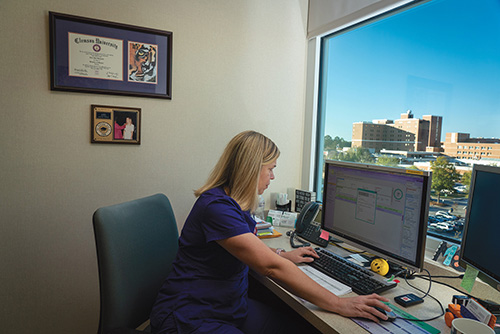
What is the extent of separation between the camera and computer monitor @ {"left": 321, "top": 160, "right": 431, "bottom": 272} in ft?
4.11

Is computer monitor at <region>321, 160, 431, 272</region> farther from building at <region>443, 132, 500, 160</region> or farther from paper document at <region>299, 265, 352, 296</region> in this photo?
building at <region>443, 132, 500, 160</region>

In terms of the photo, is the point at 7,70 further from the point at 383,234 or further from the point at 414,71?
the point at 414,71

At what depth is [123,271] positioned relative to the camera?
1225mm

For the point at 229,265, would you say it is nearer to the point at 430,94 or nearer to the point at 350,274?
the point at 350,274

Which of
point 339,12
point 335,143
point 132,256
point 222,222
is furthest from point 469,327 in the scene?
point 339,12

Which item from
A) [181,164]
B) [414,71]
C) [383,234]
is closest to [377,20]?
[414,71]

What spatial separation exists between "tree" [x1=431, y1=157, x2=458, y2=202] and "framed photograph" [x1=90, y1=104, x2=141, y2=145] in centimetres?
166

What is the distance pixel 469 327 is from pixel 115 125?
1814 mm

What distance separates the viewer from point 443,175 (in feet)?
5.57

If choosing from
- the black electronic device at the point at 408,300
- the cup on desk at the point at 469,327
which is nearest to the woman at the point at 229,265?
the black electronic device at the point at 408,300

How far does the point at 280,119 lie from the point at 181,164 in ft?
2.63

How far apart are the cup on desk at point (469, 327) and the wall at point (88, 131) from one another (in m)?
1.56

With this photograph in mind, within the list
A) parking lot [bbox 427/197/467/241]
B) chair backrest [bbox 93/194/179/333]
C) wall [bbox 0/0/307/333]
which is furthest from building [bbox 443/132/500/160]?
chair backrest [bbox 93/194/179/333]

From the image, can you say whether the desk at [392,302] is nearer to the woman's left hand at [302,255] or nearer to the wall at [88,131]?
the woman's left hand at [302,255]
